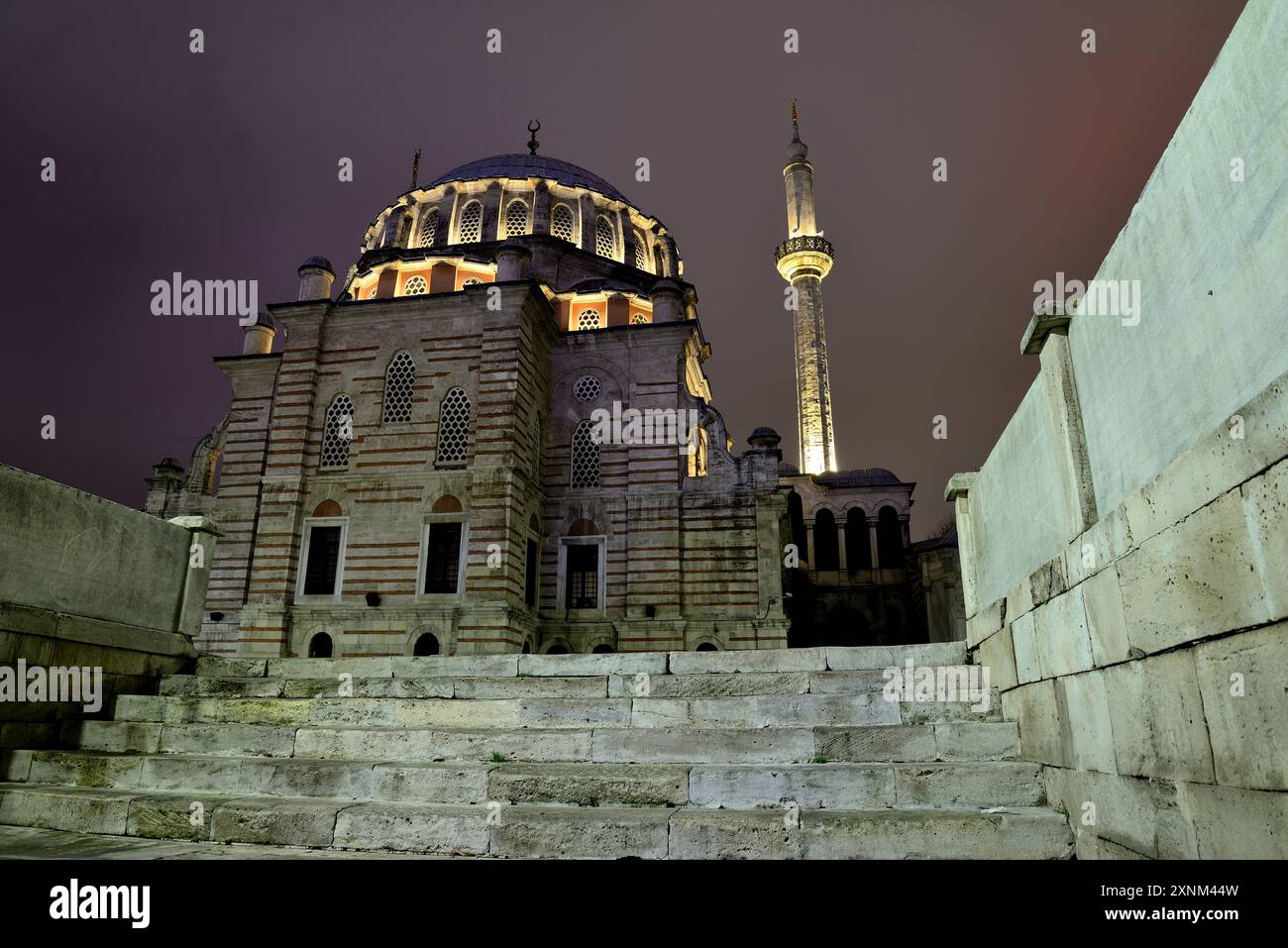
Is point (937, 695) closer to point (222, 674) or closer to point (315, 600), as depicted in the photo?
point (222, 674)

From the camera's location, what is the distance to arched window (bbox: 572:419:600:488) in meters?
20.2

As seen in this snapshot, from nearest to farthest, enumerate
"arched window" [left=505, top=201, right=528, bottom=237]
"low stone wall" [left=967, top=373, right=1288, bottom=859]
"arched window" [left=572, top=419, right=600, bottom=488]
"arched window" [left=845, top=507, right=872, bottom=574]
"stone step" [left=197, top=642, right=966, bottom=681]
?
1. "low stone wall" [left=967, top=373, right=1288, bottom=859]
2. "stone step" [left=197, top=642, right=966, bottom=681]
3. "arched window" [left=572, top=419, right=600, bottom=488]
4. "arched window" [left=505, top=201, right=528, bottom=237]
5. "arched window" [left=845, top=507, right=872, bottom=574]

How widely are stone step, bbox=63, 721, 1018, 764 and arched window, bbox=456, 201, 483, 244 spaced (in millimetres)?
22649

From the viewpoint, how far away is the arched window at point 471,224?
26188 millimetres

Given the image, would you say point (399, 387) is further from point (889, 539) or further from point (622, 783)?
point (889, 539)

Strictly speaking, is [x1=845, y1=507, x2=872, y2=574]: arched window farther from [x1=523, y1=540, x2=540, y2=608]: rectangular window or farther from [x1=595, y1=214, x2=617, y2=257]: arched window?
Result: [x1=523, y1=540, x2=540, y2=608]: rectangular window

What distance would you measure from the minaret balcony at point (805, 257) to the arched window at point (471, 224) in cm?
1650

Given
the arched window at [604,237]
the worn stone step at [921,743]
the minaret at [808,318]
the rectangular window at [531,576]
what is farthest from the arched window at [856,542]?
the worn stone step at [921,743]

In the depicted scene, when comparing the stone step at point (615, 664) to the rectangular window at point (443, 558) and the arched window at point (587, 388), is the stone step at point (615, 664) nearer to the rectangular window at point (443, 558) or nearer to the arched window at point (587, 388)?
the rectangular window at point (443, 558)

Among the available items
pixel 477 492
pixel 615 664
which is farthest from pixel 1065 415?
pixel 477 492

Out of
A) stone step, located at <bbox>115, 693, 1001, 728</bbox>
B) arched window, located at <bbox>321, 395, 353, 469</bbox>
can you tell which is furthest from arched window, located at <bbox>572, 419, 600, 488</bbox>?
stone step, located at <bbox>115, 693, 1001, 728</bbox>

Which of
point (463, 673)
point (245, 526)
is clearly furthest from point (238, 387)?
point (463, 673)

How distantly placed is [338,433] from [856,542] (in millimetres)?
20123
